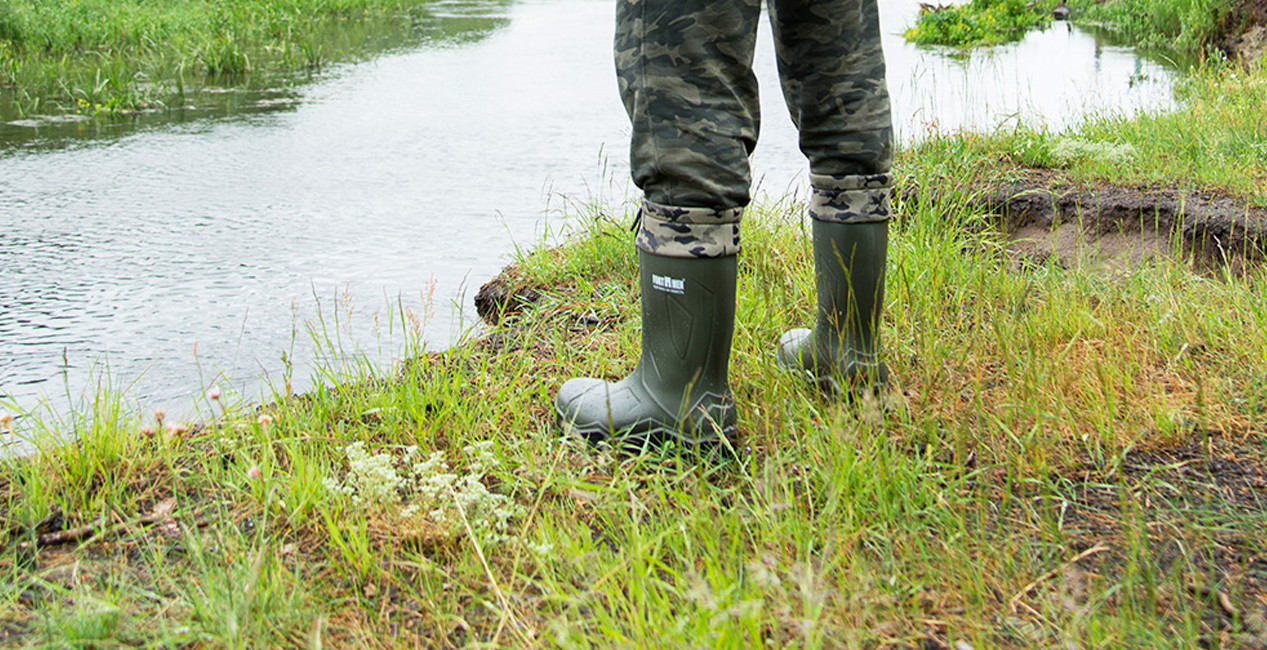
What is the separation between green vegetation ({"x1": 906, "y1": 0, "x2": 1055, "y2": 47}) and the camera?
11.1m

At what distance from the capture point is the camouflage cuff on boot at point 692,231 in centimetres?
177

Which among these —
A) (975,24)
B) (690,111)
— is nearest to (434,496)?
(690,111)

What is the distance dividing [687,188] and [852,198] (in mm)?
425

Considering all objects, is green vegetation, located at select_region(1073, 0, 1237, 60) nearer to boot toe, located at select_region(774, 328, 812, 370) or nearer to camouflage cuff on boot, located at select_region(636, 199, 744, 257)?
boot toe, located at select_region(774, 328, 812, 370)

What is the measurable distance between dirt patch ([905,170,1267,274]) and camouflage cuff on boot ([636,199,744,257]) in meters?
1.44

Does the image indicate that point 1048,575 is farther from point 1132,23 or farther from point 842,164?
point 1132,23

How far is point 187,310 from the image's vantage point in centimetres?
337

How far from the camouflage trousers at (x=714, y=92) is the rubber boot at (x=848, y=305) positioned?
0.62 ft

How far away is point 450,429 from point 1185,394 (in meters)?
1.43

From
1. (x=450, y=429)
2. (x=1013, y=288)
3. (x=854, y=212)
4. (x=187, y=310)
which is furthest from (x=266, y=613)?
(x=187, y=310)

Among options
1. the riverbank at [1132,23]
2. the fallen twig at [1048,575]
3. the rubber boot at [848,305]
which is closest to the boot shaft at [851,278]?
the rubber boot at [848,305]

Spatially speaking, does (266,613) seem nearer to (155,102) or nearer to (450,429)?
(450,429)

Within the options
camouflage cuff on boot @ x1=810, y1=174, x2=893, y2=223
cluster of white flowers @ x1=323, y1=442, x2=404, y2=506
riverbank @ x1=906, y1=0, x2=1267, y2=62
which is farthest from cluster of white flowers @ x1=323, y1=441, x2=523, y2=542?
riverbank @ x1=906, y1=0, x2=1267, y2=62

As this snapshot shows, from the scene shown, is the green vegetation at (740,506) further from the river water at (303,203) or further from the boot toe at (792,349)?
the river water at (303,203)
